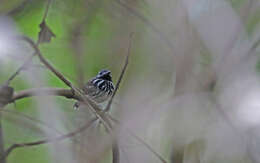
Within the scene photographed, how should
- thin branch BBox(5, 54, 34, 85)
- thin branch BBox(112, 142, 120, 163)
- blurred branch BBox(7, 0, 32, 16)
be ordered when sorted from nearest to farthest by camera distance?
thin branch BBox(112, 142, 120, 163)
thin branch BBox(5, 54, 34, 85)
blurred branch BBox(7, 0, 32, 16)

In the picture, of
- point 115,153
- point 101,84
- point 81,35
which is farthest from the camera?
point 81,35

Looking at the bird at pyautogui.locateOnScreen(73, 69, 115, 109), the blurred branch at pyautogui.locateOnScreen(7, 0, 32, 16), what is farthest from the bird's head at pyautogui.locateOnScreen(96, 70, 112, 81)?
the blurred branch at pyautogui.locateOnScreen(7, 0, 32, 16)

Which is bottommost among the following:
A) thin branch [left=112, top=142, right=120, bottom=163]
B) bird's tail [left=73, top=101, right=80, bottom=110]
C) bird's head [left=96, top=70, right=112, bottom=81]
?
thin branch [left=112, top=142, right=120, bottom=163]

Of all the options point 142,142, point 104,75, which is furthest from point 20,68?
point 142,142

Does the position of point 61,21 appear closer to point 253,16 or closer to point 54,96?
point 54,96

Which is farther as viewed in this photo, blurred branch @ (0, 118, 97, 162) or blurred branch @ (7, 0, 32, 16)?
blurred branch @ (7, 0, 32, 16)

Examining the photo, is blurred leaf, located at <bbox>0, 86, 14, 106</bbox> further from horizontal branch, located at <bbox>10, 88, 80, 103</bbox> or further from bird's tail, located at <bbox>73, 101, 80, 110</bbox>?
bird's tail, located at <bbox>73, 101, 80, 110</bbox>

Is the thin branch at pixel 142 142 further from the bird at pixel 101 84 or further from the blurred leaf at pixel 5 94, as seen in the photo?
the blurred leaf at pixel 5 94

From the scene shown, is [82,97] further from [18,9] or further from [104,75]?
[18,9]
